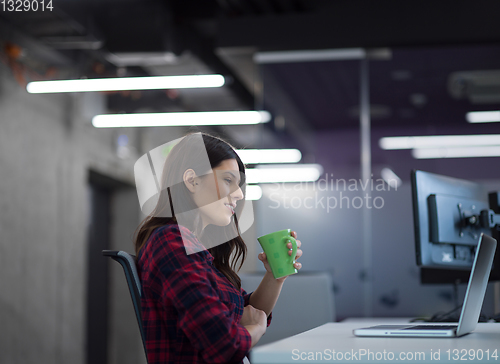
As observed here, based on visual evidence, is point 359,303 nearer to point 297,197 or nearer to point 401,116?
point 297,197

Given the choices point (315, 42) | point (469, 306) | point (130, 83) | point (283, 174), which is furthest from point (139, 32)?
point (469, 306)

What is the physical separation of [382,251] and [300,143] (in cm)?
99

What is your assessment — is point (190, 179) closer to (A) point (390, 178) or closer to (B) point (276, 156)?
(B) point (276, 156)

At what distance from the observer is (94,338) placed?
5508 mm

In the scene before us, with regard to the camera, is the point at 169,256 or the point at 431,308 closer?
the point at 169,256

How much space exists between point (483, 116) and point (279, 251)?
12.0 feet

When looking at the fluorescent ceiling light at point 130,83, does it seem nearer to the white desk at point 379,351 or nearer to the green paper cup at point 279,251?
the green paper cup at point 279,251

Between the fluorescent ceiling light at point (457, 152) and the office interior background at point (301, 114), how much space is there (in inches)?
1.2

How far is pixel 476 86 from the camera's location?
14.0 ft

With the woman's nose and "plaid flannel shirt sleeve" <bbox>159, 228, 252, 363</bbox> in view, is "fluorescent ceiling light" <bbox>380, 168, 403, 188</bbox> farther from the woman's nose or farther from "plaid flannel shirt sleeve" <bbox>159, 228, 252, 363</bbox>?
"plaid flannel shirt sleeve" <bbox>159, 228, 252, 363</bbox>

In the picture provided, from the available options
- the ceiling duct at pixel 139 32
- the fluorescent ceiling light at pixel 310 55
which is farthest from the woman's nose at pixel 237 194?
the fluorescent ceiling light at pixel 310 55

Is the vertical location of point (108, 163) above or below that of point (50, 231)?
above

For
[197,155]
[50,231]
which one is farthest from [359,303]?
[197,155]

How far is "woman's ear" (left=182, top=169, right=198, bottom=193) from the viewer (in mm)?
1374
